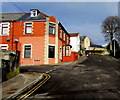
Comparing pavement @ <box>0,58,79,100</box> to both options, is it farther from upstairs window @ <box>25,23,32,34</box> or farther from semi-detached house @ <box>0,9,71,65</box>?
upstairs window @ <box>25,23,32,34</box>

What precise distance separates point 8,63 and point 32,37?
42.8 ft

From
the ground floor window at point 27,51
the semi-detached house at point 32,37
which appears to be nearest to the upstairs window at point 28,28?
the semi-detached house at point 32,37

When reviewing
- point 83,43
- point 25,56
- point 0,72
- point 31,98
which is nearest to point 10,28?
point 25,56

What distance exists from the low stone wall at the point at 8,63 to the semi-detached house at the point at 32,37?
1078 centimetres

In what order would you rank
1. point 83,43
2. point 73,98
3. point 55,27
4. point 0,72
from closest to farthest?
point 73,98
point 0,72
point 55,27
point 83,43

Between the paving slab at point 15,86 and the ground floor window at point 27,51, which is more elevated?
the ground floor window at point 27,51

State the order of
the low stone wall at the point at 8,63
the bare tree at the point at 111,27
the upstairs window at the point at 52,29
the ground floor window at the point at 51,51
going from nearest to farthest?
the low stone wall at the point at 8,63, the ground floor window at the point at 51,51, the upstairs window at the point at 52,29, the bare tree at the point at 111,27

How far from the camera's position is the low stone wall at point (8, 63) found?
872 cm

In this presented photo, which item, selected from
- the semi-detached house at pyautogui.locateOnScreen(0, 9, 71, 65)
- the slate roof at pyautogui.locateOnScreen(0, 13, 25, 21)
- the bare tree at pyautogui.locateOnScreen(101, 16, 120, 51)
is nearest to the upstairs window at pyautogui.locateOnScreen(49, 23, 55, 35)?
the semi-detached house at pyautogui.locateOnScreen(0, 9, 71, 65)

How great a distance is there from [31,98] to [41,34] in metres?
17.0

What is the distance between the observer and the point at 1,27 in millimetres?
22422

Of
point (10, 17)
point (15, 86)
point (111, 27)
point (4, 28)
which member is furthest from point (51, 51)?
point (111, 27)

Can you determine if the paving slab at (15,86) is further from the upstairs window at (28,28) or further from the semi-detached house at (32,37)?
the upstairs window at (28,28)

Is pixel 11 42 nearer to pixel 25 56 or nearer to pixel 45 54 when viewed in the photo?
pixel 25 56
